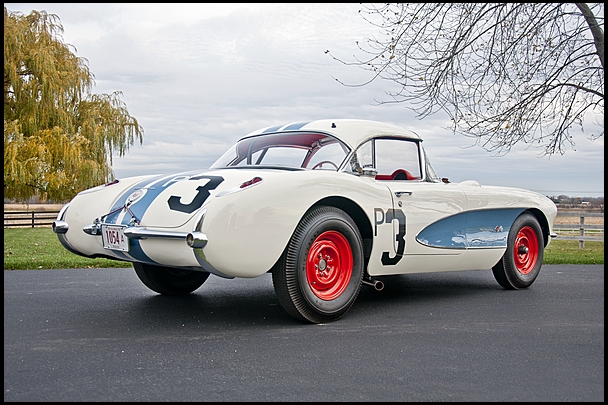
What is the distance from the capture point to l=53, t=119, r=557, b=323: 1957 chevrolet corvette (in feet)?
14.9

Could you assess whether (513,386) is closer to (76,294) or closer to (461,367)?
(461,367)

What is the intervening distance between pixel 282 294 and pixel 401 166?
2.39 m

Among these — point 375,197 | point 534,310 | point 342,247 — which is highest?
point 375,197

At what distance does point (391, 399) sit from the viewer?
3121 millimetres

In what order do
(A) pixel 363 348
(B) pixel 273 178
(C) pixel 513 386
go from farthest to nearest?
(B) pixel 273 178 → (A) pixel 363 348 → (C) pixel 513 386

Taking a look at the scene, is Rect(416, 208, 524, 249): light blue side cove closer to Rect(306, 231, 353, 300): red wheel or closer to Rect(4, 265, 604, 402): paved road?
Rect(4, 265, 604, 402): paved road

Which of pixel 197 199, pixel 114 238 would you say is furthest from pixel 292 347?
pixel 114 238

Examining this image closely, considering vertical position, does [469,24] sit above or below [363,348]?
above

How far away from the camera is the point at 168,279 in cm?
637

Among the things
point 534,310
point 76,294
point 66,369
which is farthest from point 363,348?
point 76,294

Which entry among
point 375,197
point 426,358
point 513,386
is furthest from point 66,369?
point 375,197

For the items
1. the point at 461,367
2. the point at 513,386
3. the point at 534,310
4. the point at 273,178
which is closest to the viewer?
the point at 513,386

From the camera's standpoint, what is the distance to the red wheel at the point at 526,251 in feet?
24.0

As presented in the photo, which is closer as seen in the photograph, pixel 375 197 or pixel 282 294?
pixel 282 294
